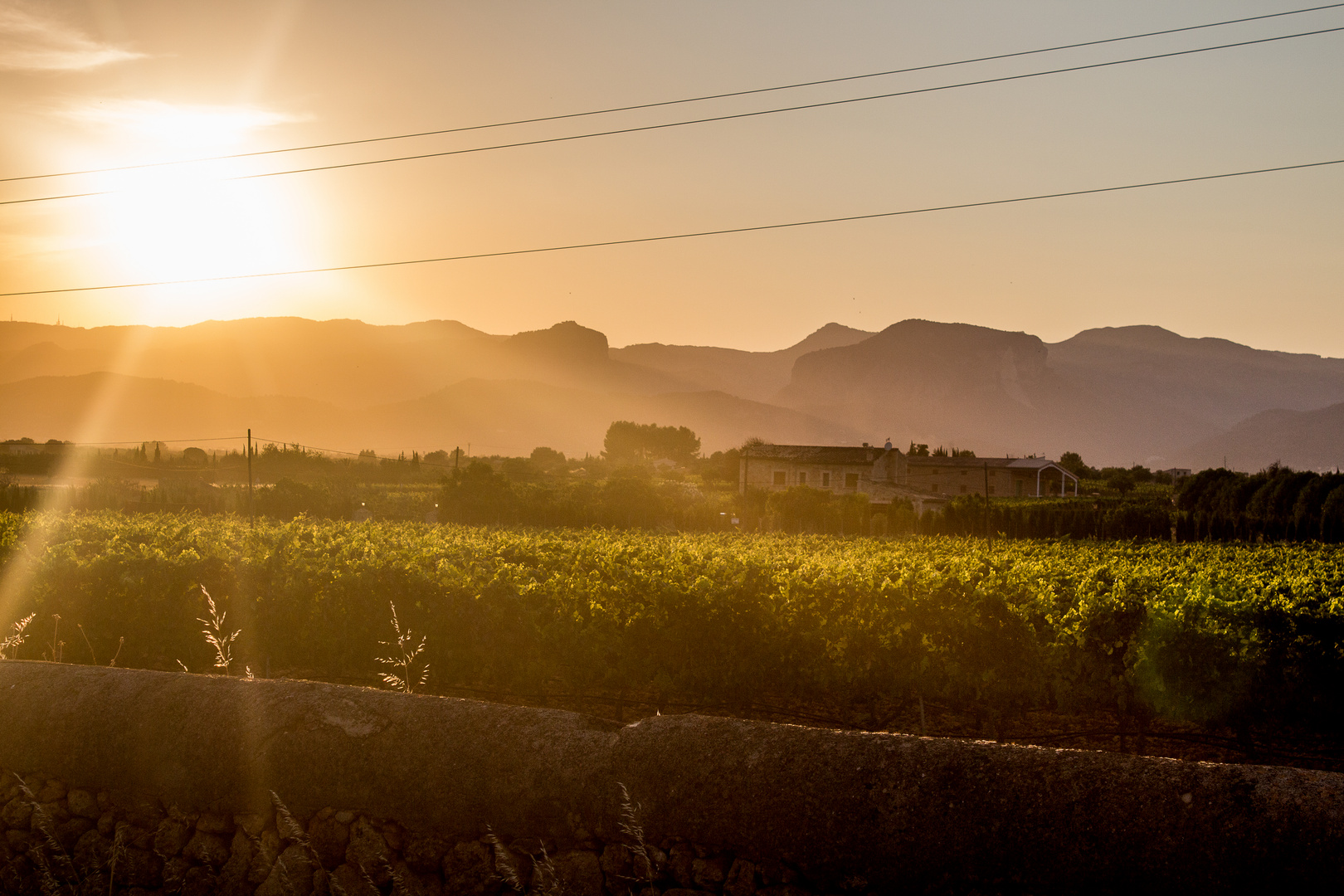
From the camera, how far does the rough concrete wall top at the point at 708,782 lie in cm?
331

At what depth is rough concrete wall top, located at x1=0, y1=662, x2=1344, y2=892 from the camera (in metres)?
3.31

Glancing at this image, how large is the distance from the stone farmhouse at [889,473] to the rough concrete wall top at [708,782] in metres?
69.4

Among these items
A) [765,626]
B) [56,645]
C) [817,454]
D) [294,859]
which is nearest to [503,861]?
[294,859]

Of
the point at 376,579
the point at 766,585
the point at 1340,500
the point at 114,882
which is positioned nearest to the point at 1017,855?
the point at 114,882

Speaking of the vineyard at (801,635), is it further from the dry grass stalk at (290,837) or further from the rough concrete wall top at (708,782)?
the dry grass stalk at (290,837)

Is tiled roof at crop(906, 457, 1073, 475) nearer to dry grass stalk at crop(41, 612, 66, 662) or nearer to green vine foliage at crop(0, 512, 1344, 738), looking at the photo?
green vine foliage at crop(0, 512, 1344, 738)

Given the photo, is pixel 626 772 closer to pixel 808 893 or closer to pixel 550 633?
pixel 808 893

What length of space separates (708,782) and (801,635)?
392 inches

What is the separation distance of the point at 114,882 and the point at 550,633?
9.30 meters

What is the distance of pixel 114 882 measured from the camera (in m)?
4.83

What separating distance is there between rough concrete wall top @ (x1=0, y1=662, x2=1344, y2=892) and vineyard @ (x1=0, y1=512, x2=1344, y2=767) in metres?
7.88

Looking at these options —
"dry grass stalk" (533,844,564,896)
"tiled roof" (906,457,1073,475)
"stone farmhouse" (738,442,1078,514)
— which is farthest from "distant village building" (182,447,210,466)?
"dry grass stalk" (533,844,564,896)

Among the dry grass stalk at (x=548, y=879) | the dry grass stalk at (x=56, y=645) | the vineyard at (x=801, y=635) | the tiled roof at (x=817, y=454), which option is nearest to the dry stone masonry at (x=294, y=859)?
the dry grass stalk at (x=548, y=879)

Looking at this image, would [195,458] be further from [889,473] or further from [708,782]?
[708,782]
